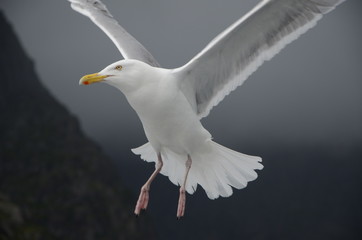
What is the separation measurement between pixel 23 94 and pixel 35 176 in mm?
5863

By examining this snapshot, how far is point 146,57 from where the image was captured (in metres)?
5.59

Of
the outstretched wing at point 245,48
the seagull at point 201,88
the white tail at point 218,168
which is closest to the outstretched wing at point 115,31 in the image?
the seagull at point 201,88

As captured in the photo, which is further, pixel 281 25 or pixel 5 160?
pixel 5 160

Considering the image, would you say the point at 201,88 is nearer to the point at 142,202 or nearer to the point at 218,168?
the point at 218,168

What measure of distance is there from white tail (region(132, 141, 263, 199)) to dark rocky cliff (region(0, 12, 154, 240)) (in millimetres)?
13242

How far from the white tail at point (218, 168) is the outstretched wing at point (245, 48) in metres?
0.42

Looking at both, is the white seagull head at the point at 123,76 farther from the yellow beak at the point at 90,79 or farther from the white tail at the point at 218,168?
the white tail at the point at 218,168

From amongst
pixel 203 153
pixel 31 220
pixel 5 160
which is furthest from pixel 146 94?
pixel 5 160

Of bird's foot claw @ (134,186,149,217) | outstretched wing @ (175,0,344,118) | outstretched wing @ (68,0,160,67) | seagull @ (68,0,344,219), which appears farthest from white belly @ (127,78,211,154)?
outstretched wing @ (68,0,160,67)

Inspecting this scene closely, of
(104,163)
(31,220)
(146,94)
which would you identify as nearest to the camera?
(146,94)

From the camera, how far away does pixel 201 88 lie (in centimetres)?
509

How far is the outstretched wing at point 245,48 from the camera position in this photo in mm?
4734

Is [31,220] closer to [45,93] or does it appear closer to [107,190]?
[107,190]

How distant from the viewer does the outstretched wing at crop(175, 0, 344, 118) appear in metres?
4.73
